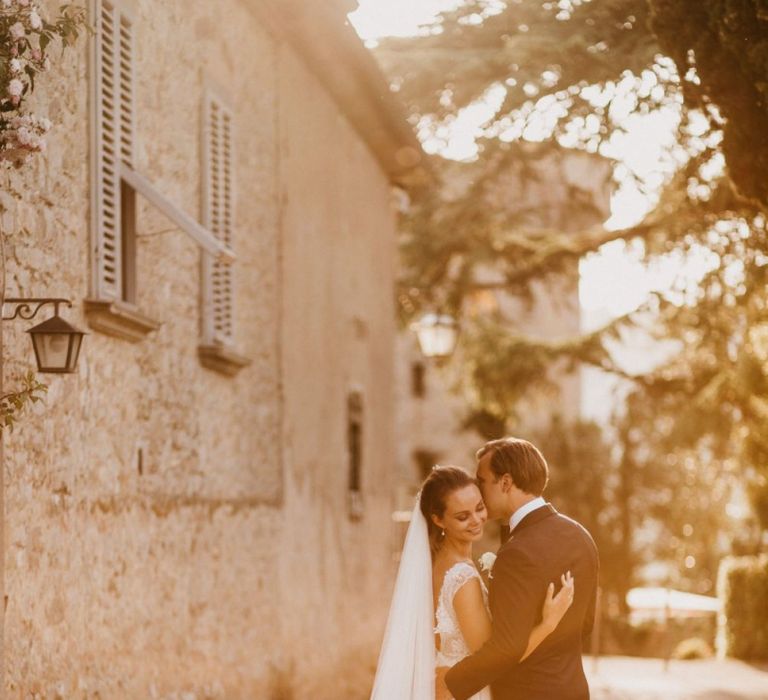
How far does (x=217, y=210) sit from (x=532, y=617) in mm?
6731

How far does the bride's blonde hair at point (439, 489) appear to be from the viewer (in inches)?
254

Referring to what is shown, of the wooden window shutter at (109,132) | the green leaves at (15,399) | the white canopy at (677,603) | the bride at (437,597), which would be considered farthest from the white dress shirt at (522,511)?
the white canopy at (677,603)

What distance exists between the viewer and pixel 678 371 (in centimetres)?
2144

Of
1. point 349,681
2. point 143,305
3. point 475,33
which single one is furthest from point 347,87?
point 143,305

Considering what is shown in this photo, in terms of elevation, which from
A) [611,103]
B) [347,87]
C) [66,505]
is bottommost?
[66,505]

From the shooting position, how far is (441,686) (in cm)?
655

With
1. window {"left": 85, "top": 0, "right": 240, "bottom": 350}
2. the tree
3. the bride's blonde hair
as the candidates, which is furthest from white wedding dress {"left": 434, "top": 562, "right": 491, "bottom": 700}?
the tree

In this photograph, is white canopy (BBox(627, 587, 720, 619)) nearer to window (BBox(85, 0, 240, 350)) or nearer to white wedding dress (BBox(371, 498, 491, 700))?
window (BBox(85, 0, 240, 350))

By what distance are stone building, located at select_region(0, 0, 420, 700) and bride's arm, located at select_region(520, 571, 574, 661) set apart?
2.56 m

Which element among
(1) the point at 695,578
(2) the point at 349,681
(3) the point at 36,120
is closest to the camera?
(3) the point at 36,120

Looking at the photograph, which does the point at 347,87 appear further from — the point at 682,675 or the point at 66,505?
the point at 66,505

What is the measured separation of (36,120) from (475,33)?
10323mm

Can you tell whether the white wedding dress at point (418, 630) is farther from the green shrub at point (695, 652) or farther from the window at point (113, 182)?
the green shrub at point (695, 652)

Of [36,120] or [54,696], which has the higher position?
[36,120]
